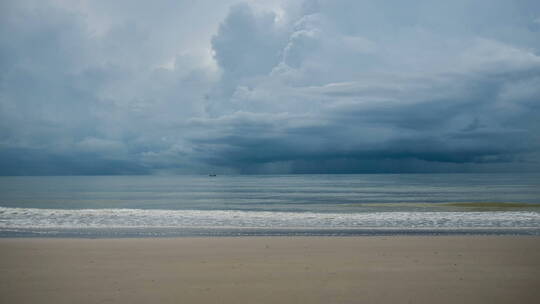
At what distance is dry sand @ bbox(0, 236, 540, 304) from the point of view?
8703mm

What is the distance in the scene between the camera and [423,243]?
1512 cm

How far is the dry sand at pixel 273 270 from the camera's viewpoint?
870cm

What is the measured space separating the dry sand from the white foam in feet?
19.0

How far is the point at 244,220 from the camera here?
955 inches

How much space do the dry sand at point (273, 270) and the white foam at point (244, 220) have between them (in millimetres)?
5803

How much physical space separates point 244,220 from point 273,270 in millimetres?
13395

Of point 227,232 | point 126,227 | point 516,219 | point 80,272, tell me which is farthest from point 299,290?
point 516,219

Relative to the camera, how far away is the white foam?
857 inches

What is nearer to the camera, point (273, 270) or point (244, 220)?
point (273, 270)

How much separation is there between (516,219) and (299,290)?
807 inches

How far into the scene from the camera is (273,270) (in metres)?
11.0

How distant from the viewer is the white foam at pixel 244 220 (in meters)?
21.8

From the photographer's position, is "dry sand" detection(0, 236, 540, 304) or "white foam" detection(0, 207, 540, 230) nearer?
"dry sand" detection(0, 236, 540, 304)

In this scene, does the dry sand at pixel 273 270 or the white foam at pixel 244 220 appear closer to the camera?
the dry sand at pixel 273 270
